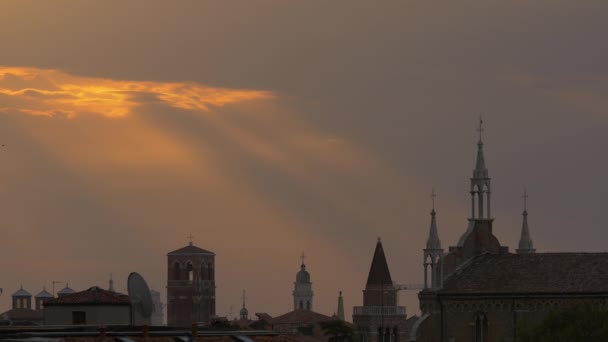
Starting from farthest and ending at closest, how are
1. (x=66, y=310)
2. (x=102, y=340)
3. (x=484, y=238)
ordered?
(x=484, y=238), (x=66, y=310), (x=102, y=340)

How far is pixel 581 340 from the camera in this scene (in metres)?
117

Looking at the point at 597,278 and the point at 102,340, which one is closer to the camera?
the point at 102,340

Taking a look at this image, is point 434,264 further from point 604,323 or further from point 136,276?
point 136,276

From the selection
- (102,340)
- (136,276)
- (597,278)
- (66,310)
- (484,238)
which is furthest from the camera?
(484,238)

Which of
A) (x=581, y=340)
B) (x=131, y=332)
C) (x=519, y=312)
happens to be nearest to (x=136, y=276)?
(x=131, y=332)

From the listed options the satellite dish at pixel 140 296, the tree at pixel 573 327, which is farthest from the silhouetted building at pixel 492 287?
the satellite dish at pixel 140 296

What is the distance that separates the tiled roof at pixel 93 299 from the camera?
97681 millimetres

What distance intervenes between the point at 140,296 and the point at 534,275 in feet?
185

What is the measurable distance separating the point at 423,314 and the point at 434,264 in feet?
11.7

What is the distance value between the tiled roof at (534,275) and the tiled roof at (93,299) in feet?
131

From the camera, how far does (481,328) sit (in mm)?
137875

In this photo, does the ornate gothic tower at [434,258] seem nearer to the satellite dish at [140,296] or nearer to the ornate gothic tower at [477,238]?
the ornate gothic tower at [477,238]

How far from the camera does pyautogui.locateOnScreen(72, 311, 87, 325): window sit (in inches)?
3827

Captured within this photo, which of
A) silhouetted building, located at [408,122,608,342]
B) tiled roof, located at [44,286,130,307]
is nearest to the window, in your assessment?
tiled roof, located at [44,286,130,307]
